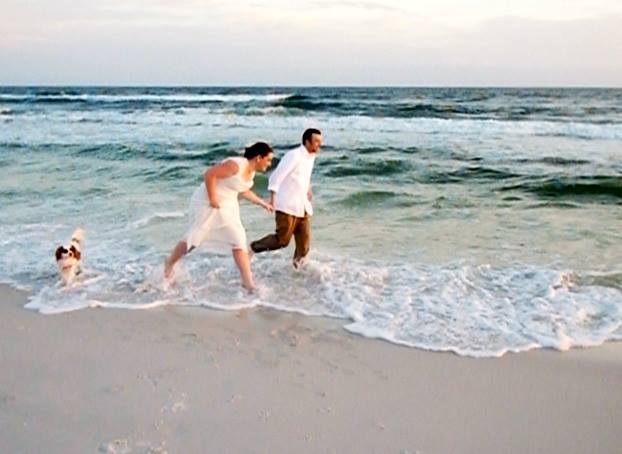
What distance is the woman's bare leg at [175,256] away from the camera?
6.13m

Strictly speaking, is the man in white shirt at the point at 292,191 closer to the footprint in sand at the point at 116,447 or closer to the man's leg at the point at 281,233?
the man's leg at the point at 281,233

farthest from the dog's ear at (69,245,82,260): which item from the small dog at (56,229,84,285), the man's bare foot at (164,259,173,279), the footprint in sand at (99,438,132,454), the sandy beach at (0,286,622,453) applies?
the footprint in sand at (99,438,132,454)

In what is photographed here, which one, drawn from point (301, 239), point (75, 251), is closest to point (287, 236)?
point (301, 239)

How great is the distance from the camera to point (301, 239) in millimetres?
6770

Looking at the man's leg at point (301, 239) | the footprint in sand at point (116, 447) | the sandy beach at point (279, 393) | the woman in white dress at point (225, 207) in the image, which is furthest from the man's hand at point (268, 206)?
the footprint in sand at point (116, 447)

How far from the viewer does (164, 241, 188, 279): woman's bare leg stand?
6.13 m

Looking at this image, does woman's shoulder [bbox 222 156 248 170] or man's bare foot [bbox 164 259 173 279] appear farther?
man's bare foot [bbox 164 259 173 279]

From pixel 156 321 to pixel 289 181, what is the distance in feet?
6.06

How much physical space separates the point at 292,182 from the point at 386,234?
8.17 ft

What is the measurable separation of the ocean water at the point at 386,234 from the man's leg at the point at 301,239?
14 cm

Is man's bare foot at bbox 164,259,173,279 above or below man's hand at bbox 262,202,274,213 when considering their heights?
below

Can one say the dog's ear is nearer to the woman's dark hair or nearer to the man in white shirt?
the man in white shirt

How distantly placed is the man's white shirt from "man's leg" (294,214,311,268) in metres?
0.17

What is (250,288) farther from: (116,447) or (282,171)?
(116,447)
